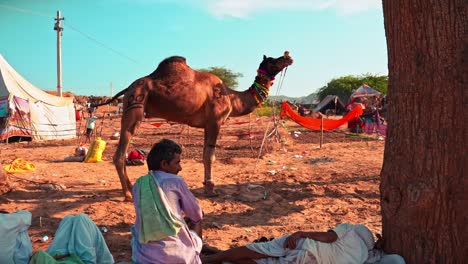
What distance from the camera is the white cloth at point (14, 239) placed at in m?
2.98

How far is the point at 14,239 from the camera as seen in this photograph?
3.07m

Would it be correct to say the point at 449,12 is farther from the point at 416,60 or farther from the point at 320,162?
the point at 320,162

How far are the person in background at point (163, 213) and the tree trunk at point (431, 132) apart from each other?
1729 mm

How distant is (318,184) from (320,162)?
9.09 feet

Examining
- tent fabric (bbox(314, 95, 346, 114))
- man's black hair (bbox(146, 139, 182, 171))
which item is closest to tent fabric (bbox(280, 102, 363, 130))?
man's black hair (bbox(146, 139, 182, 171))

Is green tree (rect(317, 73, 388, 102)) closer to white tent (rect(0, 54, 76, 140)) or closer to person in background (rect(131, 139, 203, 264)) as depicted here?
Result: white tent (rect(0, 54, 76, 140))

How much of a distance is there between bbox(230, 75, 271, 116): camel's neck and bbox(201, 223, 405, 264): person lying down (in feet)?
13.6

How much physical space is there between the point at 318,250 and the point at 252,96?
4642 millimetres

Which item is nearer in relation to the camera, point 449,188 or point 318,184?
point 449,188

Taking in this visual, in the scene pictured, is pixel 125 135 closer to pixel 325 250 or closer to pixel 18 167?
pixel 325 250

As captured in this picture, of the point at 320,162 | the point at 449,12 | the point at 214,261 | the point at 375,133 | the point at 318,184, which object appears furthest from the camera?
the point at 375,133

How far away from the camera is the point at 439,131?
318 centimetres

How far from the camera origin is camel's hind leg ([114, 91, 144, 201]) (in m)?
5.91

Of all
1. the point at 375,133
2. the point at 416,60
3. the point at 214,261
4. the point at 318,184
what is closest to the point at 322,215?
the point at 318,184
